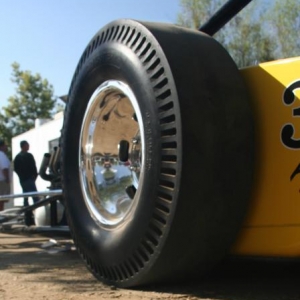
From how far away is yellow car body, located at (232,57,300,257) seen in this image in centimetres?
263

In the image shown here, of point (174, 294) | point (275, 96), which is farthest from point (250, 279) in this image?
point (275, 96)

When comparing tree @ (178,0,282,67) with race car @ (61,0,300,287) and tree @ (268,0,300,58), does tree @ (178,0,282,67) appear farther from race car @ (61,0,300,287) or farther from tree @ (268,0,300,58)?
race car @ (61,0,300,287)

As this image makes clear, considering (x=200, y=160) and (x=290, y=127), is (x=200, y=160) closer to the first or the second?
(x=200, y=160)

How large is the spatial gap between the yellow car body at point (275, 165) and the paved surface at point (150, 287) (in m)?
0.28

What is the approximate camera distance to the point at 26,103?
44.3m

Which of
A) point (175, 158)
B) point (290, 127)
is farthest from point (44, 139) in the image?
point (290, 127)

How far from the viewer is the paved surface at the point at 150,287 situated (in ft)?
9.48

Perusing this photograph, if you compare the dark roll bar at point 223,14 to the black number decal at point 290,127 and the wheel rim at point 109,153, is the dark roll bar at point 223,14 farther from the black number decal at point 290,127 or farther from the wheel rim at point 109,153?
the black number decal at point 290,127

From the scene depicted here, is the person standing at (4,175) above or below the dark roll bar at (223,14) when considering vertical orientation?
below

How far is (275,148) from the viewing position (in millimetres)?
2736

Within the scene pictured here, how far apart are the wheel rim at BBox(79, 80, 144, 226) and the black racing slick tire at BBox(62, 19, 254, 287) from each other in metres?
0.06

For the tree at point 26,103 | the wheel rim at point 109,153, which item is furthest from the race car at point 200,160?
the tree at point 26,103

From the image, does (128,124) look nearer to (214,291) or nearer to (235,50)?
(214,291)

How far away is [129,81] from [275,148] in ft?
2.86
